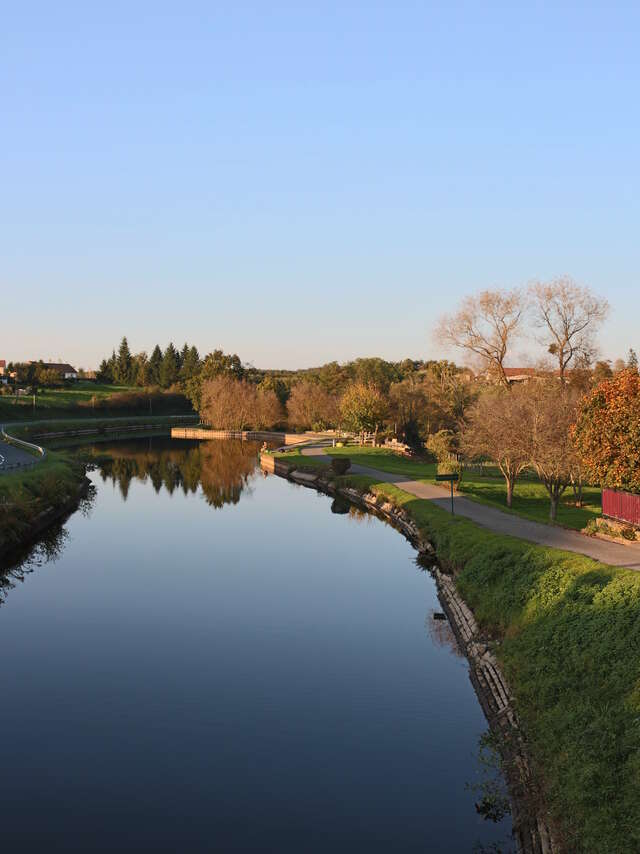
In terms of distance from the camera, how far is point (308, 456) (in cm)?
7588

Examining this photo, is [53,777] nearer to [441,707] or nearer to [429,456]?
[441,707]

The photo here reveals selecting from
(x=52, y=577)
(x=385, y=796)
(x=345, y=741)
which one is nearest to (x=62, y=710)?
(x=345, y=741)

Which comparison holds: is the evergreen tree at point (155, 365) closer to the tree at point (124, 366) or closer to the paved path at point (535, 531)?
the tree at point (124, 366)

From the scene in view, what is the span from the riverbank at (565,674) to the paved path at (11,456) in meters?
35.8

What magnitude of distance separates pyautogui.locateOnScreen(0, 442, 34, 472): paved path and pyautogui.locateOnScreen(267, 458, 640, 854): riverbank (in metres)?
35.8

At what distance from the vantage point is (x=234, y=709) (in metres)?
18.5

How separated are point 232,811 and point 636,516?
21.1 metres

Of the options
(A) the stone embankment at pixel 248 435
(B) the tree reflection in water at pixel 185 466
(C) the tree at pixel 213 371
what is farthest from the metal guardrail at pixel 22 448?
(C) the tree at pixel 213 371

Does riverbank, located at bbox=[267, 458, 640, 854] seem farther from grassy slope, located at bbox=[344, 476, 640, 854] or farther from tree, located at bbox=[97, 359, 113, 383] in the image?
tree, located at bbox=[97, 359, 113, 383]

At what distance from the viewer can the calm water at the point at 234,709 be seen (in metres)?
13.9

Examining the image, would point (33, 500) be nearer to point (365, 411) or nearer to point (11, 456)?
point (11, 456)

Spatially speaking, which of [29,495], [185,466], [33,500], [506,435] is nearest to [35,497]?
[29,495]

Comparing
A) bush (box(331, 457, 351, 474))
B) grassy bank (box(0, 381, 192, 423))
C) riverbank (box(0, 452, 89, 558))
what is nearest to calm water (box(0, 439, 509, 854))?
riverbank (box(0, 452, 89, 558))

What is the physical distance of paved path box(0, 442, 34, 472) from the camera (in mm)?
54594
